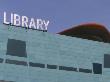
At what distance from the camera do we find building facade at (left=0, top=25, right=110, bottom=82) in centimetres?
8706

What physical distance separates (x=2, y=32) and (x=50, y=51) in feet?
43.4

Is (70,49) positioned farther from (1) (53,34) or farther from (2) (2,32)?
(2) (2,32)

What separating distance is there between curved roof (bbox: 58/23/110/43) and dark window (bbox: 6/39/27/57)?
21142 mm

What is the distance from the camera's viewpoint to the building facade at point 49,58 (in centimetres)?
8706

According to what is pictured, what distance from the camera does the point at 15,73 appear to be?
8694cm

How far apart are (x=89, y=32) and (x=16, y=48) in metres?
27.2

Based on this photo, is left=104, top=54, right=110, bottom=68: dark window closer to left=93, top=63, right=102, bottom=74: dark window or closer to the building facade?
the building facade

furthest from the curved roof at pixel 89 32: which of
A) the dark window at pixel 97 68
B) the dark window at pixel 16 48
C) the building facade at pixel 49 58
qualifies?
the dark window at pixel 16 48

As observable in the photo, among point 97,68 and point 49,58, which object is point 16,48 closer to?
point 49,58

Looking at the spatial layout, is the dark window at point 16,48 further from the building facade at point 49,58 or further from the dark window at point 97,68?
the dark window at point 97,68

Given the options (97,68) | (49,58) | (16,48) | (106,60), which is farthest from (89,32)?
(16,48)

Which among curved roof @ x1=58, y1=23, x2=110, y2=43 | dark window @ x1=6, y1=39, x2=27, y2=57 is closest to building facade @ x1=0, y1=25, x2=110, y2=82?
dark window @ x1=6, y1=39, x2=27, y2=57

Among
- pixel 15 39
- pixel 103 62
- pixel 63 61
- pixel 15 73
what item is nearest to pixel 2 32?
pixel 15 39

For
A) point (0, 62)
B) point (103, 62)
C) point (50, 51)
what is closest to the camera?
point (0, 62)
